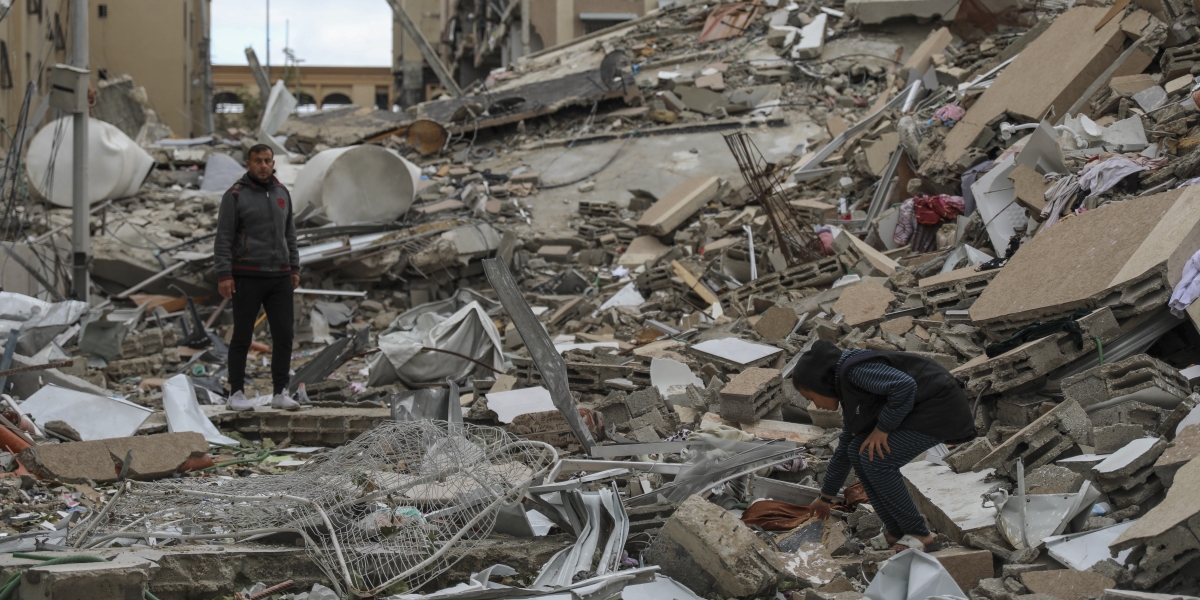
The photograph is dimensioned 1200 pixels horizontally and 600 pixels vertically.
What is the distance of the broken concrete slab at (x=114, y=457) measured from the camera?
469cm

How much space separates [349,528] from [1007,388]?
3116 mm

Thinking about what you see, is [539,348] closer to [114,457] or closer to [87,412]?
[114,457]

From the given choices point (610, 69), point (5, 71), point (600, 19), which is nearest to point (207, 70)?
point (600, 19)

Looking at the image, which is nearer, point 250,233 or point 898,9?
point 250,233

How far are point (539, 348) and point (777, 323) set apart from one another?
2.46 metres

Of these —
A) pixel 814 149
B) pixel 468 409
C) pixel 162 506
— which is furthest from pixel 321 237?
pixel 162 506

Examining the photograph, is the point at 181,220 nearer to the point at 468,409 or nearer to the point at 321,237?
the point at 321,237

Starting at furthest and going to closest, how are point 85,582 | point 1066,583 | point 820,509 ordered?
point 820,509 < point 1066,583 < point 85,582

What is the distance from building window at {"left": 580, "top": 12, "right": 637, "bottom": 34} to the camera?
94.5 ft

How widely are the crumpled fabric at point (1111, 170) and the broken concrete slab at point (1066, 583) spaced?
11.9ft

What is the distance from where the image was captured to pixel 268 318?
6141 millimetres

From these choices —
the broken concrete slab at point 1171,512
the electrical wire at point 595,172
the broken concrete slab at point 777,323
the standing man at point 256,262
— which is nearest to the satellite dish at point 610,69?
the electrical wire at point 595,172

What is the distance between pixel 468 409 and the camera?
6.22 m

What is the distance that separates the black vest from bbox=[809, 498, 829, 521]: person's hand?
22.3 inches
